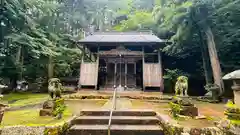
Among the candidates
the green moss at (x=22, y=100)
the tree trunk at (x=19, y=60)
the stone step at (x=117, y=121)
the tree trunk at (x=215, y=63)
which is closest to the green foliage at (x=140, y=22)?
the tree trunk at (x=215, y=63)

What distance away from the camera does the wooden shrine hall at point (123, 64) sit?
39.8ft

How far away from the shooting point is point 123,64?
14117 millimetres

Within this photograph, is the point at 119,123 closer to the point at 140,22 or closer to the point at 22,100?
the point at 22,100

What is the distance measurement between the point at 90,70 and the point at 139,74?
14.5ft

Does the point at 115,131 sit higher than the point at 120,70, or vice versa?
the point at 120,70

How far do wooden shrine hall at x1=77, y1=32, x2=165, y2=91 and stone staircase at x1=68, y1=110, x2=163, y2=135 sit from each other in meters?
7.59

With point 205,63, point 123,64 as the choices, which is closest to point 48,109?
point 123,64

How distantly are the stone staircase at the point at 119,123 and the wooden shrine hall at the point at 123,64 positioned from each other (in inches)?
299

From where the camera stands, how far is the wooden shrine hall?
12117mm

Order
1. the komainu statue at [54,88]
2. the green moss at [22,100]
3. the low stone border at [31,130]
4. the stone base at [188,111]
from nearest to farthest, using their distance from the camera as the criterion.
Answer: the low stone border at [31,130] < the stone base at [188,111] < the komainu statue at [54,88] < the green moss at [22,100]

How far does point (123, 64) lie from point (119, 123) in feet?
33.7

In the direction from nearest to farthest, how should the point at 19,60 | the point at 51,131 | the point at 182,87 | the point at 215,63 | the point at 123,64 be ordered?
1. the point at 51,131
2. the point at 182,87
3. the point at 215,63
4. the point at 19,60
5. the point at 123,64

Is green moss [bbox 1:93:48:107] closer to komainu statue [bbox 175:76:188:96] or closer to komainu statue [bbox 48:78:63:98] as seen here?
komainu statue [bbox 48:78:63:98]

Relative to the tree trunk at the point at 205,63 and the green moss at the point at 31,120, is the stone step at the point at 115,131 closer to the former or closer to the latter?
the green moss at the point at 31,120
